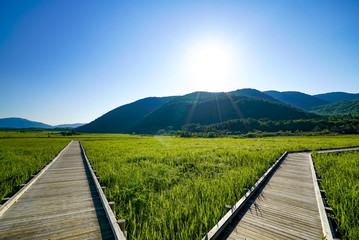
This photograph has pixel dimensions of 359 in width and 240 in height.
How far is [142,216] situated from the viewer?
5031 millimetres

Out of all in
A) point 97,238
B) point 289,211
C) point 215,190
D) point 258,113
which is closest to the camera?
point 97,238

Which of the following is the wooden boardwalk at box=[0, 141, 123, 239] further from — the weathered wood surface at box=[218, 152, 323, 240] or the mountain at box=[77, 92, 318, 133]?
the mountain at box=[77, 92, 318, 133]

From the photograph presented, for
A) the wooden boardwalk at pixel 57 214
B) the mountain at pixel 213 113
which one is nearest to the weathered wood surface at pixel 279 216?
the wooden boardwalk at pixel 57 214

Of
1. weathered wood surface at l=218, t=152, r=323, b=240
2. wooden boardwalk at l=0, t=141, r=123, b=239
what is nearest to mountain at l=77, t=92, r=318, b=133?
weathered wood surface at l=218, t=152, r=323, b=240

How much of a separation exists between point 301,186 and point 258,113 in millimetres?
126258

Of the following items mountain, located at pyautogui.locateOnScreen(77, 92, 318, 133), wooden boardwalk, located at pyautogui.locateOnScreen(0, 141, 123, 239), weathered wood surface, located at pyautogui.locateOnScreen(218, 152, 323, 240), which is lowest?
weathered wood surface, located at pyautogui.locateOnScreen(218, 152, 323, 240)

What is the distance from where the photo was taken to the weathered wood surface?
3932 mm

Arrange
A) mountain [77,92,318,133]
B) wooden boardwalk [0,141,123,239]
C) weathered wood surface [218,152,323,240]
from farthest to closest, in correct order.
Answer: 1. mountain [77,92,318,133]
2. weathered wood surface [218,152,323,240]
3. wooden boardwalk [0,141,123,239]

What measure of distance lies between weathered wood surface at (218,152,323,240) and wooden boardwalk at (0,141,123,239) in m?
3.40

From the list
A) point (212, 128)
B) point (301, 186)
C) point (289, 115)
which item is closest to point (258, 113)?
point (289, 115)

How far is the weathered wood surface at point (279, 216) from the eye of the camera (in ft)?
12.9

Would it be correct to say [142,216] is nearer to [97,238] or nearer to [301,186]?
[97,238]

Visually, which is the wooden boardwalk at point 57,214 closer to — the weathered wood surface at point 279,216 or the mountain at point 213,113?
the weathered wood surface at point 279,216

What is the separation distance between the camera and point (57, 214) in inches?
183
